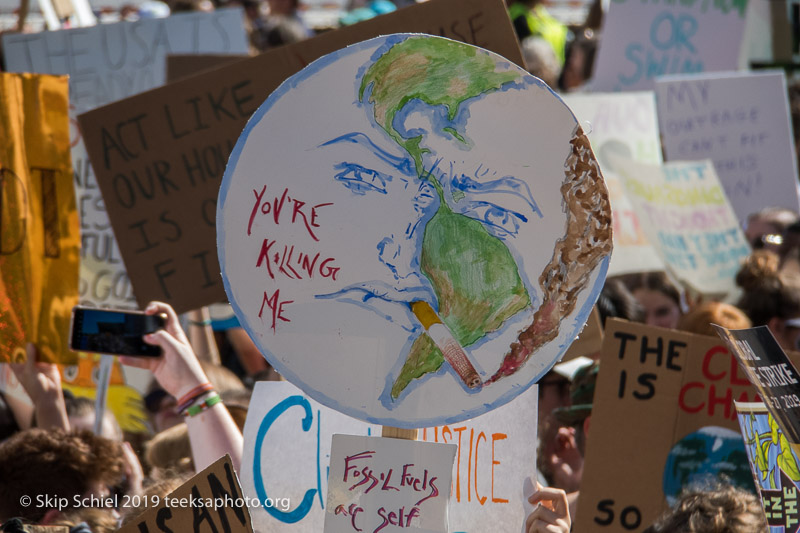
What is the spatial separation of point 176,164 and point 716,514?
181 cm

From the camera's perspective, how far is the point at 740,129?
4973 mm

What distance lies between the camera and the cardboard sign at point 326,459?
Answer: 80.6 inches

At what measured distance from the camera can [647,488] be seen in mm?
2273

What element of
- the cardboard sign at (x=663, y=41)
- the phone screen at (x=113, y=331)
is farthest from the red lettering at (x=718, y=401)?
the cardboard sign at (x=663, y=41)

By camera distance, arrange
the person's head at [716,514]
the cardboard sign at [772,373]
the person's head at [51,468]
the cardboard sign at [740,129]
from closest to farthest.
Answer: the cardboard sign at [772,373], the person's head at [716,514], the person's head at [51,468], the cardboard sign at [740,129]

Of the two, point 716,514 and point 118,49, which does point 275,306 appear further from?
point 118,49

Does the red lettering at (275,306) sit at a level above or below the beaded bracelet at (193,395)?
above

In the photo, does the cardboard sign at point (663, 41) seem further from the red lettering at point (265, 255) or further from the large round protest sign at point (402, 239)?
the red lettering at point (265, 255)

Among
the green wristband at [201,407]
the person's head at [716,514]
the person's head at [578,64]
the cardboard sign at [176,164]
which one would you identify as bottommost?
the person's head at [716,514]

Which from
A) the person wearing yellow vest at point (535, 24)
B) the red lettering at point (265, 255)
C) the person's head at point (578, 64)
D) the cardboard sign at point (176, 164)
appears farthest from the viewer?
the person wearing yellow vest at point (535, 24)

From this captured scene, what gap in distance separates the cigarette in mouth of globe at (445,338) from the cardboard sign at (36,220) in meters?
1.55

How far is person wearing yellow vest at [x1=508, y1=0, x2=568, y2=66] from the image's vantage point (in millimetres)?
6965

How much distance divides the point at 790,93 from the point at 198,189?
13.7ft

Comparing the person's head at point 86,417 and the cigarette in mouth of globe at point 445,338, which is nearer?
the cigarette in mouth of globe at point 445,338
